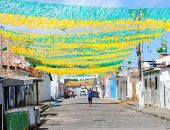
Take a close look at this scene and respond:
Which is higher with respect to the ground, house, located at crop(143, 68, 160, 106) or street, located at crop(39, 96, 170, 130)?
house, located at crop(143, 68, 160, 106)

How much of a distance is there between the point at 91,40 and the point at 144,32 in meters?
3.14

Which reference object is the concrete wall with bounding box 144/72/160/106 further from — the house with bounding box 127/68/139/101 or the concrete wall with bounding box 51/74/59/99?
the concrete wall with bounding box 51/74/59/99

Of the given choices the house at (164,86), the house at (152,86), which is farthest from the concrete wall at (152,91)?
the house at (164,86)

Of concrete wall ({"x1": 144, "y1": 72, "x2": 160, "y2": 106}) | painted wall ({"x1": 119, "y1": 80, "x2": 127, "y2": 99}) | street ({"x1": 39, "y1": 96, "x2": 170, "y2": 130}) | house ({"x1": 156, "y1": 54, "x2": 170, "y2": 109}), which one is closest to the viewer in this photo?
street ({"x1": 39, "y1": 96, "x2": 170, "y2": 130})

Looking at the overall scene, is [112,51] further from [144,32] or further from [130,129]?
[130,129]

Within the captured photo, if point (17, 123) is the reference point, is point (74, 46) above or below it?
above

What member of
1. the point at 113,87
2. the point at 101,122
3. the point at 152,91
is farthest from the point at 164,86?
Result: the point at 113,87

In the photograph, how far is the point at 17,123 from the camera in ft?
60.1

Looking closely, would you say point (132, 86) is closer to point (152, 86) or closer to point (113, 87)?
point (152, 86)

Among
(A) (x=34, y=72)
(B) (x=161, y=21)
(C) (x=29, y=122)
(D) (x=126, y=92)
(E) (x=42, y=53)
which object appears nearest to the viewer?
(C) (x=29, y=122)

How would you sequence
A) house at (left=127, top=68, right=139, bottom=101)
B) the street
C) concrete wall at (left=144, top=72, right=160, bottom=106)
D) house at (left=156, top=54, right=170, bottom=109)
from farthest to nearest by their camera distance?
house at (left=127, top=68, right=139, bottom=101) → concrete wall at (left=144, top=72, right=160, bottom=106) → house at (left=156, top=54, right=170, bottom=109) → the street

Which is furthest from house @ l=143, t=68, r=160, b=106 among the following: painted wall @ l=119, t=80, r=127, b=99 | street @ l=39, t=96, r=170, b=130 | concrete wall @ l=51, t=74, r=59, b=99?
concrete wall @ l=51, t=74, r=59, b=99

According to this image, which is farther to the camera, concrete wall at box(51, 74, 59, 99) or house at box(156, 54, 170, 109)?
concrete wall at box(51, 74, 59, 99)

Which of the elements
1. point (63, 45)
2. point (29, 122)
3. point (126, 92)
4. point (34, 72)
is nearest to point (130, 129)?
point (29, 122)
